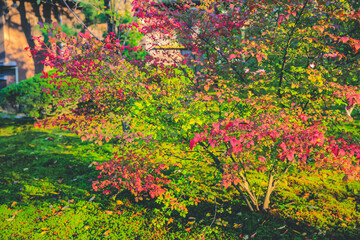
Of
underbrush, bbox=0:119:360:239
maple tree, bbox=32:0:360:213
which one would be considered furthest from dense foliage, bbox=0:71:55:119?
maple tree, bbox=32:0:360:213

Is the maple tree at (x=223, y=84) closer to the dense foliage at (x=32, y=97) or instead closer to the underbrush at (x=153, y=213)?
the underbrush at (x=153, y=213)

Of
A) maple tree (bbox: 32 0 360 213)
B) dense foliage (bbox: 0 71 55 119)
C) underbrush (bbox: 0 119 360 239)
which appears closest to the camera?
maple tree (bbox: 32 0 360 213)

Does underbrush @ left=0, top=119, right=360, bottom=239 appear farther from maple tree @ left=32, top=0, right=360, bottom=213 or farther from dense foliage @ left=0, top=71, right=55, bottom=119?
dense foliage @ left=0, top=71, right=55, bottom=119

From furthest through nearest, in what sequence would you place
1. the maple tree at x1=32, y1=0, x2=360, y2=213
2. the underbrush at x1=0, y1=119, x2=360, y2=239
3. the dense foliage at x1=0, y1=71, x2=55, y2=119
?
the dense foliage at x1=0, y1=71, x2=55, y2=119, the underbrush at x1=0, y1=119, x2=360, y2=239, the maple tree at x1=32, y1=0, x2=360, y2=213

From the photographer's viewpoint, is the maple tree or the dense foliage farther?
the dense foliage

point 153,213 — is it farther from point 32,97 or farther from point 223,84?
point 32,97

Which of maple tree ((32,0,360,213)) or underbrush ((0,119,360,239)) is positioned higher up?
maple tree ((32,0,360,213))

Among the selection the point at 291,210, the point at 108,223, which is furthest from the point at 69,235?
the point at 291,210

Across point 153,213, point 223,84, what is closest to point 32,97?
point 153,213

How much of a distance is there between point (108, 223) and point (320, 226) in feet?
10.1

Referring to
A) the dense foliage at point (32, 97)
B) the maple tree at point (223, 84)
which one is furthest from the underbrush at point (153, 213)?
the dense foliage at point (32, 97)

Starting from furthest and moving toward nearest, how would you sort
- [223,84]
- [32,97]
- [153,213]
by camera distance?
[32,97] < [153,213] < [223,84]

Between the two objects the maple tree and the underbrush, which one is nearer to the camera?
the maple tree

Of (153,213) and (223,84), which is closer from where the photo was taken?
(223,84)
